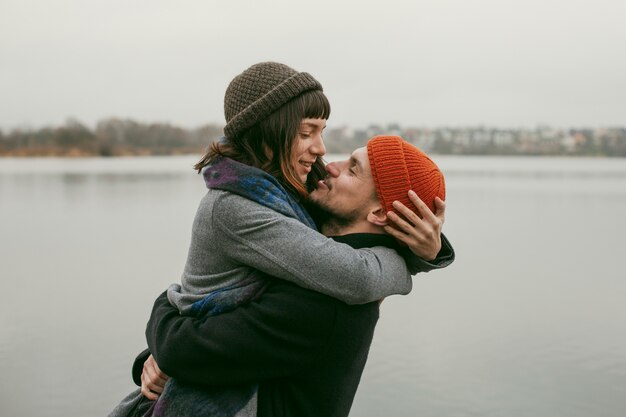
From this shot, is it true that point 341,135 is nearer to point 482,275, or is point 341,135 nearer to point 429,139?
point 429,139

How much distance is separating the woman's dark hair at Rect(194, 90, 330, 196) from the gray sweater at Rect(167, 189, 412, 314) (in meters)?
0.15

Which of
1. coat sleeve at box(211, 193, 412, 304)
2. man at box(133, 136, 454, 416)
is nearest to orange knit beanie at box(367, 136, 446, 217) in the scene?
man at box(133, 136, 454, 416)

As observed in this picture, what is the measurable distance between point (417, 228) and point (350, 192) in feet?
0.77

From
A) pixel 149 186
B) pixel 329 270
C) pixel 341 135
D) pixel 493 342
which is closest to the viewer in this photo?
pixel 329 270

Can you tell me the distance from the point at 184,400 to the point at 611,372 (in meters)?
5.10

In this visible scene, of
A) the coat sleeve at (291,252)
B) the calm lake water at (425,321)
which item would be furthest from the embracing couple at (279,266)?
the calm lake water at (425,321)

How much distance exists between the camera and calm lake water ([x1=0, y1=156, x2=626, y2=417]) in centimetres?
534

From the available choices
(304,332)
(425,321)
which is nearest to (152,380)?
(304,332)

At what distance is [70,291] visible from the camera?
329 inches

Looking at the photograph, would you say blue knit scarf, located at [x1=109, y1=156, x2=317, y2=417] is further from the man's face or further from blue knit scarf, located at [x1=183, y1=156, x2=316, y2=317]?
the man's face

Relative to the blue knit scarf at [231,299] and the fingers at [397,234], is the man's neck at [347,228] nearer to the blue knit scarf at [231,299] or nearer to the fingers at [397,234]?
the fingers at [397,234]

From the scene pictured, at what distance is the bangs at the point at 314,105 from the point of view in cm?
188

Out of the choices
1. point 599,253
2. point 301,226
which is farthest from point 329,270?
point 599,253

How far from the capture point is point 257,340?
166 cm
